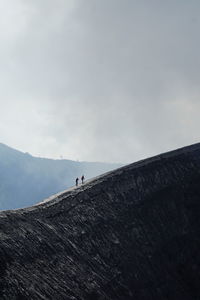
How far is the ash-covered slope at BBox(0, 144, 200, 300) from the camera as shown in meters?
42.3

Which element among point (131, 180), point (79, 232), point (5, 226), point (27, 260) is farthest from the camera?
point (131, 180)

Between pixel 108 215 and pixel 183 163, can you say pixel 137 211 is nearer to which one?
pixel 108 215

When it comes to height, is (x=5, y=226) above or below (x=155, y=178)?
below

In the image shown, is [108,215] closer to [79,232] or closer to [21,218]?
[79,232]

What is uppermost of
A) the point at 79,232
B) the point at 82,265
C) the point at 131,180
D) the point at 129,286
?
the point at 131,180

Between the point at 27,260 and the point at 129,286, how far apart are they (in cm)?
1343

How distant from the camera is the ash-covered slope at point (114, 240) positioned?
4231 cm

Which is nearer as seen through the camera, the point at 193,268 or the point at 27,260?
the point at 27,260

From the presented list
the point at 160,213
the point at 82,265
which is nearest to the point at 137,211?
the point at 160,213

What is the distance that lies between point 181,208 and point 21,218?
1110 inches

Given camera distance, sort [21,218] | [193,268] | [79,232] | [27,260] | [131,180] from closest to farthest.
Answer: [27,260]
[21,218]
[79,232]
[193,268]
[131,180]

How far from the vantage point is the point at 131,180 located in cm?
6775

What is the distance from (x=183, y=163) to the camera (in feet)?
246

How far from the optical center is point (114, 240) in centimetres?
5419
